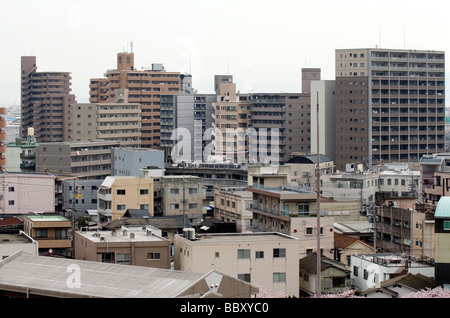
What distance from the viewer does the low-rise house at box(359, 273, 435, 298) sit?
17.4 m

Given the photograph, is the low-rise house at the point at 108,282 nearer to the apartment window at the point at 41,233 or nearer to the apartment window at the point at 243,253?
the apartment window at the point at 243,253

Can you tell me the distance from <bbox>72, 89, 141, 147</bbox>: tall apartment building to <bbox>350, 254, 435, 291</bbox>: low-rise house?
158 ft

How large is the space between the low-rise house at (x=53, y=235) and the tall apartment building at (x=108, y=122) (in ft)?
146

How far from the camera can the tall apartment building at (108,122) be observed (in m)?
67.6

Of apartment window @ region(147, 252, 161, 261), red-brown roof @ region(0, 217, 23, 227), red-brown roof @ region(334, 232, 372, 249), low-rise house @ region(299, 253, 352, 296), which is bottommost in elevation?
low-rise house @ region(299, 253, 352, 296)

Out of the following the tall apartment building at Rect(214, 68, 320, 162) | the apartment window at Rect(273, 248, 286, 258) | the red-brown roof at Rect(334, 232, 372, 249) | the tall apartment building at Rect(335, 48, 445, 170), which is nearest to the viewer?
the apartment window at Rect(273, 248, 286, 258)

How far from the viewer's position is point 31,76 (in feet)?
281

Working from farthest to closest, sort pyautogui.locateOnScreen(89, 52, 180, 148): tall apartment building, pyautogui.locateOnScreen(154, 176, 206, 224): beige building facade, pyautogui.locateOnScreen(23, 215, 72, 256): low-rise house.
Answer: pyautogui.locateOnScreen(89, 52, 180, 148): tall apartment building → pyautogui.locateOnScreen(154, 176, 206, 224): beige building facade → pyautogui.locateOnScreen(23, 215, 72, 256): low-rise house

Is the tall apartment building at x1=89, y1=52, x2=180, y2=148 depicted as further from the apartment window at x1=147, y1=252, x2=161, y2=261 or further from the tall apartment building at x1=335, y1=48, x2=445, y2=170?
the apartment window at x1=147, y1=252, x2=161, y2=261

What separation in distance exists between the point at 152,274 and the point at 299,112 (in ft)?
164

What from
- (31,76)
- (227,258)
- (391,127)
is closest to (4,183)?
(227,258)

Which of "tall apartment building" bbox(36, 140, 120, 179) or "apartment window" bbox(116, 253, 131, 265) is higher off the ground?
"tall apartment building" bbox(36, 140, 120, 179)

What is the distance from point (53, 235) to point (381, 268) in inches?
316

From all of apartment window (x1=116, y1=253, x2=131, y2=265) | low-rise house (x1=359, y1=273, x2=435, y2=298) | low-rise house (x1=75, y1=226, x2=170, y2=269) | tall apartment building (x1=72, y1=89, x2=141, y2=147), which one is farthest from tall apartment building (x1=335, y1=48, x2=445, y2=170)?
low-rise house (x1=359, y1=273, x2=435, y2=298)
